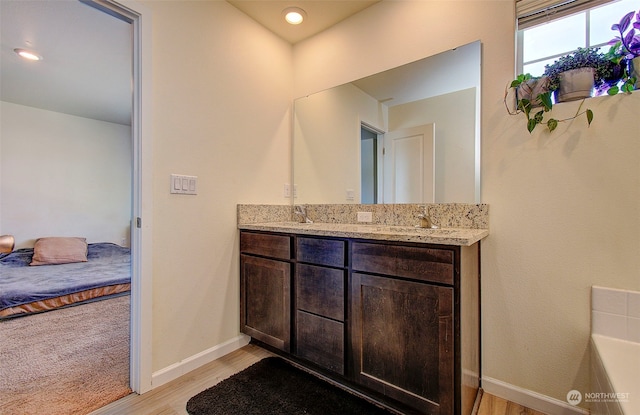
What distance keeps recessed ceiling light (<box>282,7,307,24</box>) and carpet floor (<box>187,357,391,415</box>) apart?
247cm

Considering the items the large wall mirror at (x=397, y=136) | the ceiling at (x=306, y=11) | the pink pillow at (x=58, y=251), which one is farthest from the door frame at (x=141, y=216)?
the pink pillow at (x=58, y=251)

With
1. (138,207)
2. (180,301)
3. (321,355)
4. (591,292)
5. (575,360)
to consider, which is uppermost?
(138,207)

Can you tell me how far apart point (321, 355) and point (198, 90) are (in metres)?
1.80

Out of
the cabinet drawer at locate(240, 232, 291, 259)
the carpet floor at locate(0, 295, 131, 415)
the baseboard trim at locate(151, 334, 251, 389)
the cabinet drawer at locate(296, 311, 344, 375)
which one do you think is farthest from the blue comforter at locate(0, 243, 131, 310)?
the cabinet drawer at locate(296, 311, 344, 375)

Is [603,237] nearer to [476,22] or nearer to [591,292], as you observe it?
[591,292]

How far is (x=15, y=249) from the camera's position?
12.6ft

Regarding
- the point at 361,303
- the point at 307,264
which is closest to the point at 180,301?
the point at 307,264

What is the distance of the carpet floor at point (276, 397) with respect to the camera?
1392 mm

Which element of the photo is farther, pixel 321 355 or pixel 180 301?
pixel 180 301

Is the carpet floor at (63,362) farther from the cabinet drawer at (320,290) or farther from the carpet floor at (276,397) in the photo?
the cabinet drawer at (320,290)

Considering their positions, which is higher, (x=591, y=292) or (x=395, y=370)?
(x=591, y=292)

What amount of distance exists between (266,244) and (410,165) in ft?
3.61

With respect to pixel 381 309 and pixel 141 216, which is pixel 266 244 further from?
pixel 381 309

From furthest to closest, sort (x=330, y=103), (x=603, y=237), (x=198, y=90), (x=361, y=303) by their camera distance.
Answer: (x=330, y=103)
(x=198, y=90)
(x=361, y=303)
(x=603, y=237)
